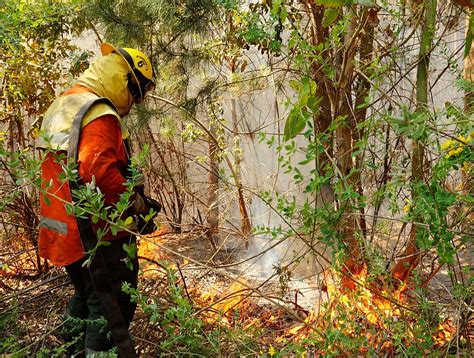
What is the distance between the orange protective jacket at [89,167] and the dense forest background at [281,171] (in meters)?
0.26

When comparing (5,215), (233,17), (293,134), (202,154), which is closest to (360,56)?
(233,17)

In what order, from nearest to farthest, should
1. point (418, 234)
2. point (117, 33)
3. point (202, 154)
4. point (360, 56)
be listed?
point (418, 234) < point (360, 56) < point (117, 33) < point (202, 154)

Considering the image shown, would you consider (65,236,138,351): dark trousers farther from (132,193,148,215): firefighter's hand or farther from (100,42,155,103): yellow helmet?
(100,42,155,103): yellow helmet

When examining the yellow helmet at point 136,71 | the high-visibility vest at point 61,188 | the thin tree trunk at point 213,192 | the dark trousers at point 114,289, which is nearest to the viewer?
the high-visibility vest at point 61,188

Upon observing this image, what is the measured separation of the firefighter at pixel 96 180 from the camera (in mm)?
2635

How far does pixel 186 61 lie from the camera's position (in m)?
4.61

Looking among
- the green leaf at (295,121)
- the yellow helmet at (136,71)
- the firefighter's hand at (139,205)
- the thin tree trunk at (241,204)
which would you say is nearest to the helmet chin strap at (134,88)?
the yellow helmet at (136,71)

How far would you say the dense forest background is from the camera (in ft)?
7.24

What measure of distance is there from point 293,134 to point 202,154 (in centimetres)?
388

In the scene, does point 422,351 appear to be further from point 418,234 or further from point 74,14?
point 74,14

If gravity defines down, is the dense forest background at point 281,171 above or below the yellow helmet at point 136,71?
below

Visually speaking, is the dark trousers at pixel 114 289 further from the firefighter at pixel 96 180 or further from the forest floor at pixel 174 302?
the forest floor at pixel 174 302

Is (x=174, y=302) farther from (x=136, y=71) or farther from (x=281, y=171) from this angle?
(x=281, y=171)

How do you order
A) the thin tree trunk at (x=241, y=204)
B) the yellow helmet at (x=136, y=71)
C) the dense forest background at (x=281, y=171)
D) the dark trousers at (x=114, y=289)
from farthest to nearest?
the thin tree trunk at (x=241, y=204), the yellow helmet at (x=136, y=71), the dark trousers at (x=114, y=289), the dense forest background at (x=281, y=171)
